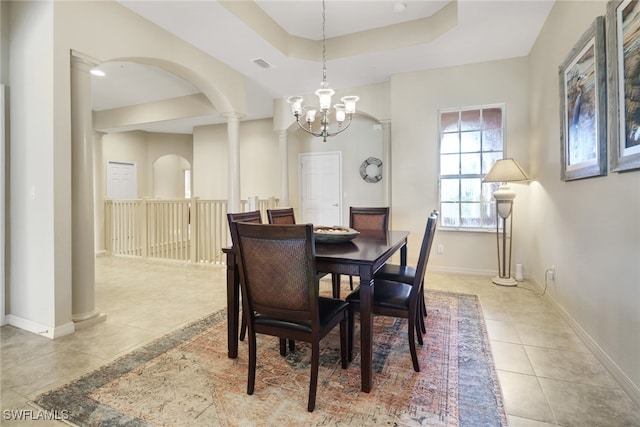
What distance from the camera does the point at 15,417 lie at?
61.1 inches

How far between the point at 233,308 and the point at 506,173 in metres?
3.33

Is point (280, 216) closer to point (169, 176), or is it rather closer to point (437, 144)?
point (437, 144)

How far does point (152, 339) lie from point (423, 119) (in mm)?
4111

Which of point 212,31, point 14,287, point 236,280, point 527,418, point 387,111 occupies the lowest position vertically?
point 527,418

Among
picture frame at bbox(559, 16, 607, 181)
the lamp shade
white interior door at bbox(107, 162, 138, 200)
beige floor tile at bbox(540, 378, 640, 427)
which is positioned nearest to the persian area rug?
beige floor tile at bbox(540, 378, 640, 427)

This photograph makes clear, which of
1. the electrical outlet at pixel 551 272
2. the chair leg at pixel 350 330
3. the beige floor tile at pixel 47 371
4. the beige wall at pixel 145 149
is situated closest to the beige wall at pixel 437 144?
the electrical outlet at pixel 551 272

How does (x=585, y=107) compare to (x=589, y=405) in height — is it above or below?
above

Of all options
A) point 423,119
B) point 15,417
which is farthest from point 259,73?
point 15,417

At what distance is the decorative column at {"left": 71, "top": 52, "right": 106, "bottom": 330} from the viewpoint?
8.60 feet

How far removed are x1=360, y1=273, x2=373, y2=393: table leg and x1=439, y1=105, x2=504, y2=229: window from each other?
3147 mm

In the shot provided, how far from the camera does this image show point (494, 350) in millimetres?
2234

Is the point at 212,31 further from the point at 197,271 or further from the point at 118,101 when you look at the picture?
the point at 118,101

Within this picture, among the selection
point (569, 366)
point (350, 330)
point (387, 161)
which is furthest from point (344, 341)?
point (387, 161)

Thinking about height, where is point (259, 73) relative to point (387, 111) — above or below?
above
